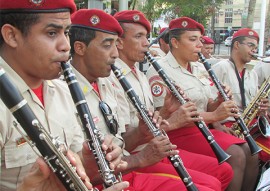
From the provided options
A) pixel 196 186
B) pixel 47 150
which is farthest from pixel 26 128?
pixel 196 186

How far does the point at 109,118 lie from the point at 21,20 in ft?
3.49

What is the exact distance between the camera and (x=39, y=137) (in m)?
1.40

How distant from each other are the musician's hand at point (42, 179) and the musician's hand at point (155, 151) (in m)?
1.06

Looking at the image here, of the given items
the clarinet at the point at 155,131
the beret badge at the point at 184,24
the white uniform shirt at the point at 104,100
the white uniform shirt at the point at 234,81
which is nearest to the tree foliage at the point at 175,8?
the white uniform shirt at the point at 234,81

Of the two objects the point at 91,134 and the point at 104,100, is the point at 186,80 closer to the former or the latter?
the point at 104,100

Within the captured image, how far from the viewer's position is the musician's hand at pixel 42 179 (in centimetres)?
149

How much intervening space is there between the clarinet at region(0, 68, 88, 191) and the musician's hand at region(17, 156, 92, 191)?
4 centimetres

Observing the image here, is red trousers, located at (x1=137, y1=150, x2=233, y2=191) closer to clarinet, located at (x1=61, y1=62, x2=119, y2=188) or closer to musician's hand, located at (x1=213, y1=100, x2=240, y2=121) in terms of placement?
musician's hand, located at (x1=213, y1=100, x2=240, y2=121)

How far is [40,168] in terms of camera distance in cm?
149

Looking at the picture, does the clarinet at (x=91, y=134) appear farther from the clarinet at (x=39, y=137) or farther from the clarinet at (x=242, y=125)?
the clarinet at (x=242, y=125)

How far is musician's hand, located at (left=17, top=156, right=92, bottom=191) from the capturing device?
149 cm

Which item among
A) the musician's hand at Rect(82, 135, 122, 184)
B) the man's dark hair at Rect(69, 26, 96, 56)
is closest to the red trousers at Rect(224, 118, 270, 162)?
the man's dark hair at Rect(69, 26, 96, 56)

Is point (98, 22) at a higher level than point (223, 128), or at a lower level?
higher

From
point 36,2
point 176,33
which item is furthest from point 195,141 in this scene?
point 36,2
